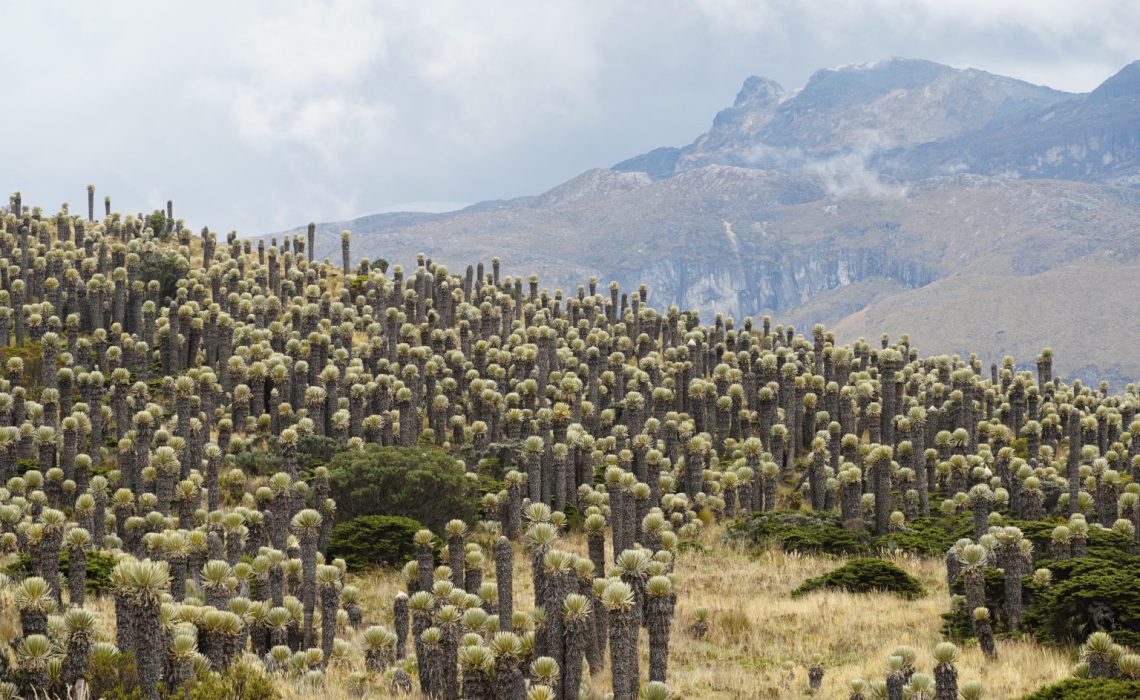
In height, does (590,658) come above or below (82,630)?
below

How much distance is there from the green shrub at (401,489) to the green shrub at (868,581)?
35.5ft

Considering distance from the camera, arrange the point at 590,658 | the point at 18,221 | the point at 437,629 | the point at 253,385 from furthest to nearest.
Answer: the point at 18,221 → the point at 253,385 → the point at 590,658 → the point at 437,629

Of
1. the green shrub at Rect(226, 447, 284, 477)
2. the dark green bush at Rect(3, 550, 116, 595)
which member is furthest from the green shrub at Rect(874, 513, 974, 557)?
the dark green bush at Rect(3, 550, 116, 595)

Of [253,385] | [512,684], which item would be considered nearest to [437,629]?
[512,684]

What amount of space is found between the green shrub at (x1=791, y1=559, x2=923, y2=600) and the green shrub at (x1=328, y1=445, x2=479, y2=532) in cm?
1081

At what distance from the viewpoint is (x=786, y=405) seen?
43344 millimetres

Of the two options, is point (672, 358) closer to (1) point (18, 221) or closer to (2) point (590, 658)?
(2) point (590, 658)

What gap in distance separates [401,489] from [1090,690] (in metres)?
21.0

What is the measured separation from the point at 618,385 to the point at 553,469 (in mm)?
10221

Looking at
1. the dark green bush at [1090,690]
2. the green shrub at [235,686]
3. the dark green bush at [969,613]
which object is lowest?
the dark green bush at [969,613]

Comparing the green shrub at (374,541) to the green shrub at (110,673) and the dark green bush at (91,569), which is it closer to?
the dark green bush at (91,569)

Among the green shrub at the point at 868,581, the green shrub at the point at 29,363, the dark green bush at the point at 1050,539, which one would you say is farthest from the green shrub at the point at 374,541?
the green shrub at the point at 29,363

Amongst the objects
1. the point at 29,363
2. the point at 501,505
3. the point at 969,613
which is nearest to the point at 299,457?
the point at 501,505

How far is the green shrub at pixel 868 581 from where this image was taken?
26547 mm
